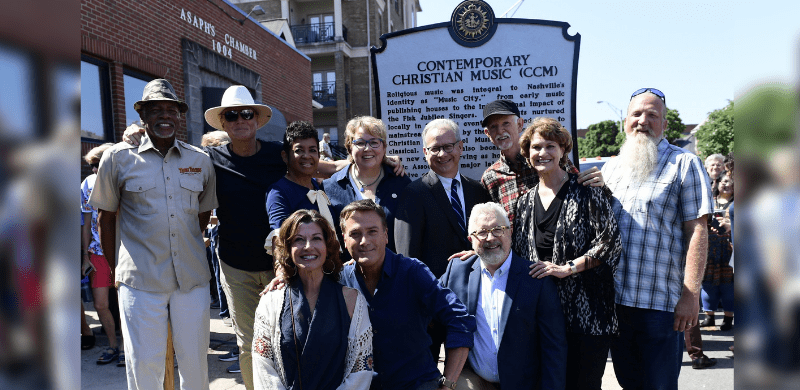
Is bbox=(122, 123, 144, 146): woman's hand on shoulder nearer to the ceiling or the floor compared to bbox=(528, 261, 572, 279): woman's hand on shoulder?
nearer to the ceiling

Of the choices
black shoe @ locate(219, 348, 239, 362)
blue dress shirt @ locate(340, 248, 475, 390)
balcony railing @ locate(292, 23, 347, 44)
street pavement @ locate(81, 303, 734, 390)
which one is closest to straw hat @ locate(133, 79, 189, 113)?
blue dress shirt @ locate(340, 248, 475, 390)

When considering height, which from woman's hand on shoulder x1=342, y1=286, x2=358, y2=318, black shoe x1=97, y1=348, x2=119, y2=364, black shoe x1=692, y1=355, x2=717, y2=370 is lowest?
black shoe x1=692, y1=355, x2=717, y2=370

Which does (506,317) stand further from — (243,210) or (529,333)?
(243,210)

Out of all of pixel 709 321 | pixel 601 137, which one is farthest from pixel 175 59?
pixel 601 137

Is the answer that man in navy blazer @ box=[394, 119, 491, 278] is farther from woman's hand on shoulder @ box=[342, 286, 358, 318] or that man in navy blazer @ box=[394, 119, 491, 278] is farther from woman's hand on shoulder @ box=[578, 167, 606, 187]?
woman's hand on shoulder @ box=[578, 167, 606, 187]

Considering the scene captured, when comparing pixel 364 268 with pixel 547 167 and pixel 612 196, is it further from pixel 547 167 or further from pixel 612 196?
pixel 612 196

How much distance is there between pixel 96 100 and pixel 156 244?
21.8 feet

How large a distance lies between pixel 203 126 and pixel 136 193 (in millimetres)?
8636

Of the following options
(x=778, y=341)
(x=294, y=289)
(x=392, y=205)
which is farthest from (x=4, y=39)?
(x=392, y=205)

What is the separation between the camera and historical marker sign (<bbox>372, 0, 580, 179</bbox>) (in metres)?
4.20

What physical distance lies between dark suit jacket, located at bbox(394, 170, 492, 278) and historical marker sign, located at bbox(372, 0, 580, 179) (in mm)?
1159

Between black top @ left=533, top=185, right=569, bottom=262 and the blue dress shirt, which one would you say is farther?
black top @ left=533, top=185, right=569, bottom=262

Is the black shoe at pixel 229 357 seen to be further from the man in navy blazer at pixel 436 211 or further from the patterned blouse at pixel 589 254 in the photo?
the patterned blouse at pixel 589 254

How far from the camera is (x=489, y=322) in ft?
9.74
